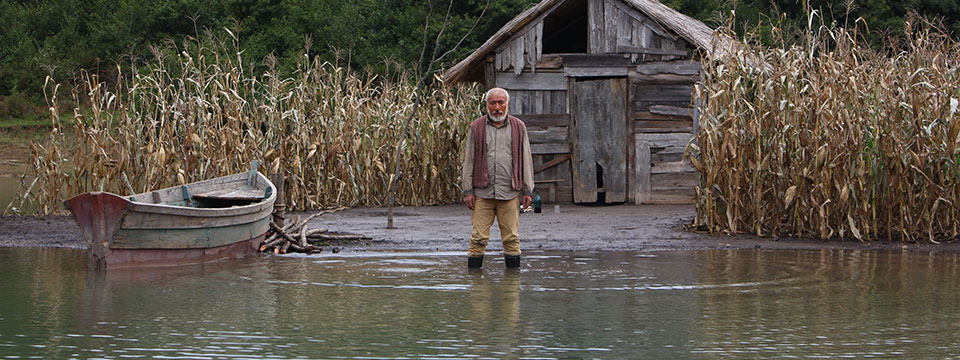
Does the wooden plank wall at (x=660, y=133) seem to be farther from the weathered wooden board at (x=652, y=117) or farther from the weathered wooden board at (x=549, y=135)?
the weathered wooden board at (x=549, y=135)

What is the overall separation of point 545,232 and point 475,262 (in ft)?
11.6

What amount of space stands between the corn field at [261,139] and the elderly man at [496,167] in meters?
5.93

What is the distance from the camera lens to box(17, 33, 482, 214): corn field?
14914 millimetres

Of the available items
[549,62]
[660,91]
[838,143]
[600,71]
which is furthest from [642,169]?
[838,143]

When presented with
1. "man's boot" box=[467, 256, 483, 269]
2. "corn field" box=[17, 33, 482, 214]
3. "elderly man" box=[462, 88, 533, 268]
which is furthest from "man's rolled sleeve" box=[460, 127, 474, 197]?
"corn field" box=[17, 33, 482, 214]

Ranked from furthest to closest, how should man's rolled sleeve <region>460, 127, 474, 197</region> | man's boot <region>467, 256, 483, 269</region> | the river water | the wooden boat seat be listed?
1. the wooden boat seat
2. man's boot <region>467, 256, 483, 269</region>
3. man's rolled sleeve <region>460, 127, 474, 197</region>
4. the river water

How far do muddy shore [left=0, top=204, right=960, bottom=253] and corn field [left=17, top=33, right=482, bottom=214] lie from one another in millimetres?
753

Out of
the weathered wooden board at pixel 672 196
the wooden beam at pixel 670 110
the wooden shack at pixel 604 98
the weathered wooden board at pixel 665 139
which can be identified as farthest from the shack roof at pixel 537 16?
the weathered wooden board at pixel 672 196

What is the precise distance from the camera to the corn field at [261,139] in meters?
14.9

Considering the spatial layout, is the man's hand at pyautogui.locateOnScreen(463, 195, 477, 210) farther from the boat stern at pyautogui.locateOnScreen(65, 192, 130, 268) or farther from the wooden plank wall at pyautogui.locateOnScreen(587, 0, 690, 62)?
the wooden plank wall at pyautogui.locateOnScreen(587, 0, 690, 62)

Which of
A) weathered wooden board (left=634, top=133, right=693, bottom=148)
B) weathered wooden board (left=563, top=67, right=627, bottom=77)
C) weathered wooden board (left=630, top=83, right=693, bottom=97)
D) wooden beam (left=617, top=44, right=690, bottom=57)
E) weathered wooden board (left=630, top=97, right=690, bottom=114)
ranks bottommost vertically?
weathered wooden board (left=634, top=133, right=693, bottom=148)

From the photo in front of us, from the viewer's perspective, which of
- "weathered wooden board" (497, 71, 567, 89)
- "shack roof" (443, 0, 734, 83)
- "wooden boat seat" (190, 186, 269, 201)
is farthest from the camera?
"weathered wooden board" (497, 71, 567, 89)

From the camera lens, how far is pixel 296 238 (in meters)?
12.2

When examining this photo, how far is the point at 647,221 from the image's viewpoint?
587 inches
